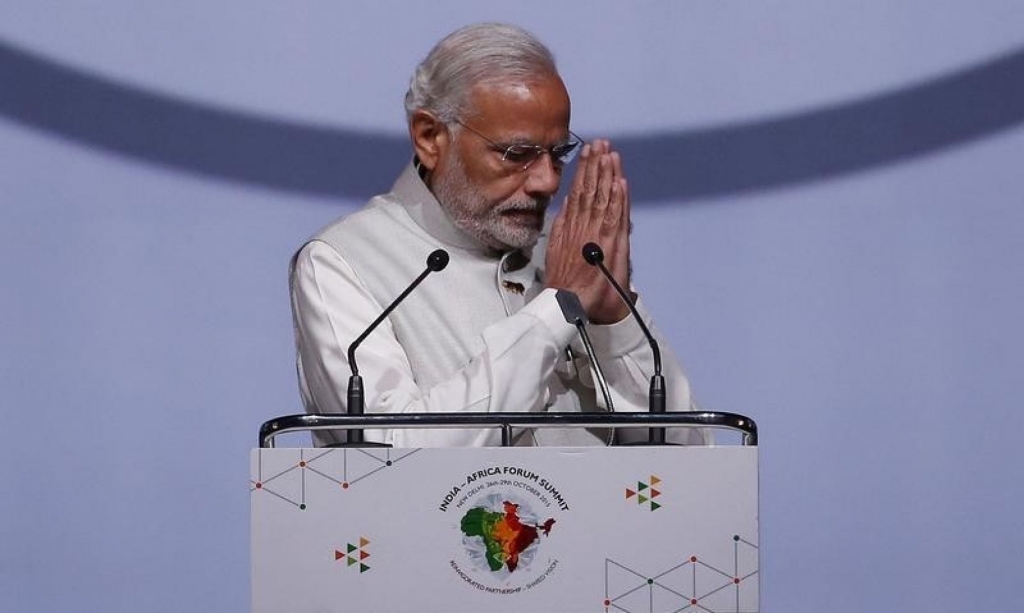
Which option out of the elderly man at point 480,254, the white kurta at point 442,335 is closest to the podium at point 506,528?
the white kurta at point 442,335

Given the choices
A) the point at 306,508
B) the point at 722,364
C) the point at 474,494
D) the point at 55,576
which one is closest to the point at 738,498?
the point at 474,494

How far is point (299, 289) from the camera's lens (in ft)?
11.4

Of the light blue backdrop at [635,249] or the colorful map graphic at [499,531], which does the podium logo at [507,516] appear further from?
the light blue backdrop at [635,249]

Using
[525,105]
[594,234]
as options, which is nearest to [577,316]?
[594,234]

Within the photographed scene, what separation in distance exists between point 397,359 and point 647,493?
2.73 ft

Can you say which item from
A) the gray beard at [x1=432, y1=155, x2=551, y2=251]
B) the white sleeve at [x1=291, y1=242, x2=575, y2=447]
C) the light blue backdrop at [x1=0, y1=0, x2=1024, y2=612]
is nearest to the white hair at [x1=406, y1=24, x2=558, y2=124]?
the gray beard at [x1=432, y1=155, x2=551, y2=251]

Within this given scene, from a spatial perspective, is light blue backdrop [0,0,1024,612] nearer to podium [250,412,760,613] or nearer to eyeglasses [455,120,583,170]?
eyeglasses [455,120,583,170]

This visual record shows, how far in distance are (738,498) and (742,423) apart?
140mm

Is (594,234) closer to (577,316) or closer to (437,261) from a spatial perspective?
(577,316)

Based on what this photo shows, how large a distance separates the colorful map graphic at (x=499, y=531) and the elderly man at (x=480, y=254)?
60cm

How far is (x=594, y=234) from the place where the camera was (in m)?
3.38

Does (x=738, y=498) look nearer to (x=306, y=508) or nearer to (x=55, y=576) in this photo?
(x=306, y=508)

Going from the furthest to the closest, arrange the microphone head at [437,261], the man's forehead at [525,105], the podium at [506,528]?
the man's forehead at [525,105] → the microphone head at [437,261] → the podium at [506,528]

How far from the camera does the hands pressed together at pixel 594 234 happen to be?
10.9 feet
